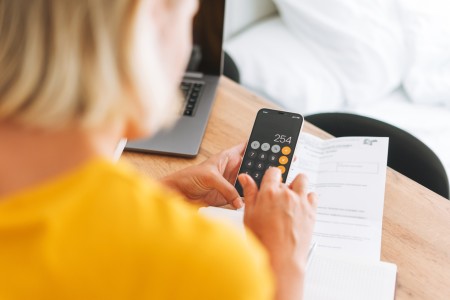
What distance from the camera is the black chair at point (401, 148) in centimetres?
101

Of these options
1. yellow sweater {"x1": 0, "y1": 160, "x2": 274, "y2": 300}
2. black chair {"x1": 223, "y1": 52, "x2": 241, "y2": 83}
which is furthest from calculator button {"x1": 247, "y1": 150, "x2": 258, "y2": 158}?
black chair {"x1": 223, "y1": 52, "x2": 241, "y2": 83}

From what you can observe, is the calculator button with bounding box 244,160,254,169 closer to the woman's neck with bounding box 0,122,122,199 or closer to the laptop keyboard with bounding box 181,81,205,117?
the laptop keyboard with bounding box 181,81,205,117

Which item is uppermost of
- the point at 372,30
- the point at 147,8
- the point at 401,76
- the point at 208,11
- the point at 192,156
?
the point at 147,8

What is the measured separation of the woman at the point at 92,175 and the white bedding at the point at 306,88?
3.35 ft

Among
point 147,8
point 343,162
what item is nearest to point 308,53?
point 343,162

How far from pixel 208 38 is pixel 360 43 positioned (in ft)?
1.87

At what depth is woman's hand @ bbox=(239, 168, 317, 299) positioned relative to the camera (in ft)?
2.03

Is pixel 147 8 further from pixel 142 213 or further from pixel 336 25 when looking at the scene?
pixel 336 25

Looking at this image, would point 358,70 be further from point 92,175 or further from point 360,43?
point 92,175

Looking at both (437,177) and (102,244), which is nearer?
(102,244)

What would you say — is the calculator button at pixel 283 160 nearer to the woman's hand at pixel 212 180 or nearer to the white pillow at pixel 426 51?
the woman's hand at pixel 212 180

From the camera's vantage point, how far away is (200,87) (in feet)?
3.50

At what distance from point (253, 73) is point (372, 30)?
33 cm

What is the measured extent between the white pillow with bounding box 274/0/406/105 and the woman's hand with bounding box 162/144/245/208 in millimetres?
731
